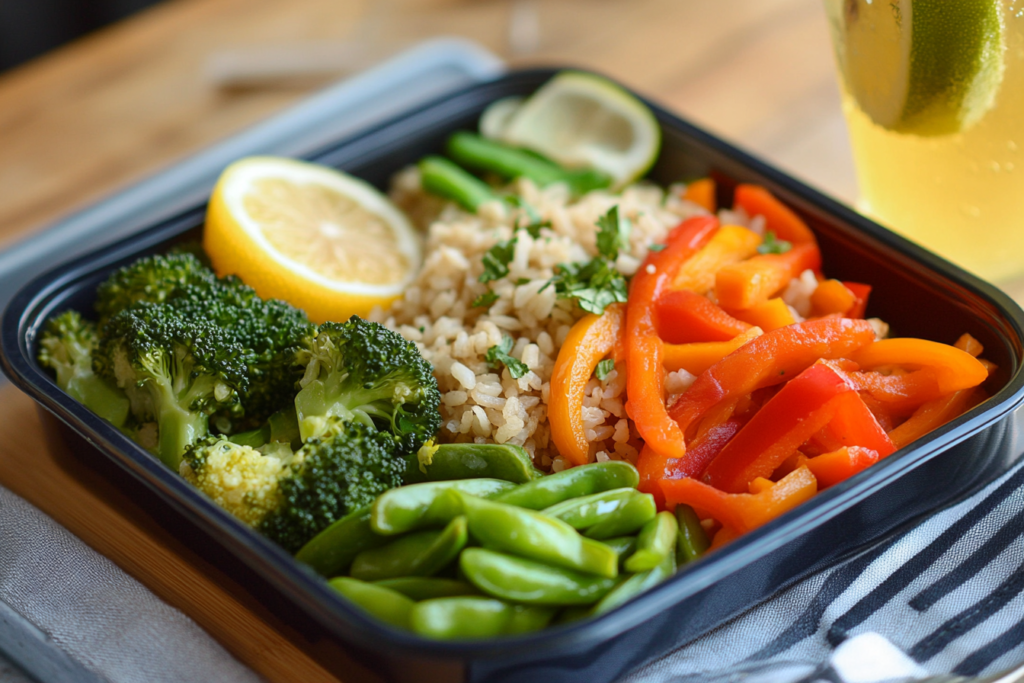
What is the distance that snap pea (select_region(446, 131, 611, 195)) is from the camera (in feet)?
8.96

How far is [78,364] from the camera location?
2072mm

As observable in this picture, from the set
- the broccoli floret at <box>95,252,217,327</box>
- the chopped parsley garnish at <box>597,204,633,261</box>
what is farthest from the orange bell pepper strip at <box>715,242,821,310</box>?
the broccoli floret at <box>95,252,217,327</box>

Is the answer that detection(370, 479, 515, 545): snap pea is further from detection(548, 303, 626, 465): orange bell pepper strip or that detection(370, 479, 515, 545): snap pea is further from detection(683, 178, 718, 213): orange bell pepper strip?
detection(683, 178, 718, 213): orange bell pepper strip

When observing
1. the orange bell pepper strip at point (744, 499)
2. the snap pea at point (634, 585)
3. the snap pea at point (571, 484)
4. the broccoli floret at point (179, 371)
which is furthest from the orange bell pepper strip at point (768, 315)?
the broccoli floret at point (179, 371)

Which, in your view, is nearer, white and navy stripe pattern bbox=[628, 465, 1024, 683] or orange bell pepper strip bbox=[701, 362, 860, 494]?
white and navy stripe pattern bbox=[628, 465, 1024, 683]

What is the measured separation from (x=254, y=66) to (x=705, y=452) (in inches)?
101

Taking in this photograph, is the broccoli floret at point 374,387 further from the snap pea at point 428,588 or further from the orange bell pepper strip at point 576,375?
the snap pea at point 428,588

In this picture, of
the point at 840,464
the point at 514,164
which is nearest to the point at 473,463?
the point at 840,464

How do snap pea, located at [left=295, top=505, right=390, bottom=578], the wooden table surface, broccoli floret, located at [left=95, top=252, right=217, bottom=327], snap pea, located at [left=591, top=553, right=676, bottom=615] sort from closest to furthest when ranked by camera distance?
snap pea, located at [left=591, top=553, right=676, bottom=615], snap pea, located at [left=295, top=505, right=390, bottom=578], broccoli floret, located at [left=95, top=252, right=217, bottom=327], the wooden table surface

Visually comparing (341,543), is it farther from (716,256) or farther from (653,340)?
(716,256)

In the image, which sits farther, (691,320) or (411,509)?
(691,320)

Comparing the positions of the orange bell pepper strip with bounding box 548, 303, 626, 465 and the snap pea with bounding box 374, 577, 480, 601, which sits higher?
the orange bell pepper strip with bounding box 548, 303, 626, 465

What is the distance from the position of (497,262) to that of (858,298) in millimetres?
850

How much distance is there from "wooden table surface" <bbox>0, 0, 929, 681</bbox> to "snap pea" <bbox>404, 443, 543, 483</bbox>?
1.03m
